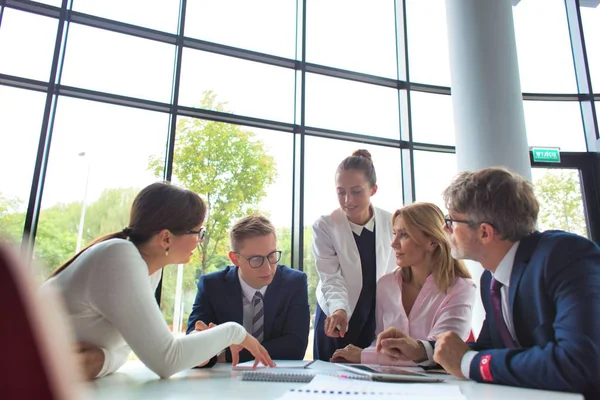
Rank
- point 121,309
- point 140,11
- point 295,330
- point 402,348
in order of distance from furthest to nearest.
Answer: point 140,11 < point 295,330 < point 402,348 < point 121,309

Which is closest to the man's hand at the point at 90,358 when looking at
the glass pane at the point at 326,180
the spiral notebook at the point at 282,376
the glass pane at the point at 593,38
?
the spiral notebook at the point at 282,376

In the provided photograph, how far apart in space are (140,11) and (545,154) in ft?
15.2

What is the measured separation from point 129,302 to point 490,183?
42.9 inches

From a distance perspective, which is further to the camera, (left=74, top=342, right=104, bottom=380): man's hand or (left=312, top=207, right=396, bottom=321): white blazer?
(left=312, top=207, right=396, bottom=321): white blazer

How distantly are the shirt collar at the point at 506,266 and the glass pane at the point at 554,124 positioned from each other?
439 cm

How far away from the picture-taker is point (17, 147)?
3568 millimetres

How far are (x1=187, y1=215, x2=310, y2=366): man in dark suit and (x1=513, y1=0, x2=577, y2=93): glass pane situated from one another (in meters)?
4.56

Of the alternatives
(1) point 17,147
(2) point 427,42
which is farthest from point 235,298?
(2) point 427,42

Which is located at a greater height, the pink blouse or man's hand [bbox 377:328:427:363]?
the pink blouse

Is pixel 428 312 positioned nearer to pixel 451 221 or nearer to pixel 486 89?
pixel 451 221

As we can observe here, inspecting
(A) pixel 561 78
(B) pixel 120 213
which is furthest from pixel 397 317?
(A) pixel 561 78

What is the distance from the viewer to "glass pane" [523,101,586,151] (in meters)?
5.12

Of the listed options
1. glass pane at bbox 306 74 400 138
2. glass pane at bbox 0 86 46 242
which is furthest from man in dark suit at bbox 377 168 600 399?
glass pane at bbox 306 74 400 138

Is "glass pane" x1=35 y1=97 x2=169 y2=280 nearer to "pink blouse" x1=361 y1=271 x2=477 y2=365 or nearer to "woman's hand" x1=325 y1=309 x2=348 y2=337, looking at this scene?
"woman's hand" x1=325 y1=309 x2=348 y2=337
